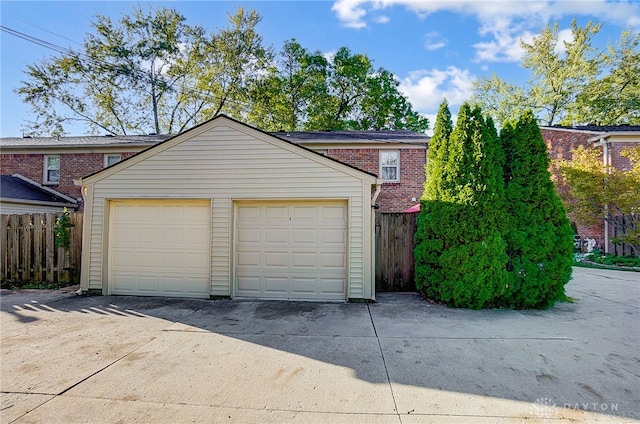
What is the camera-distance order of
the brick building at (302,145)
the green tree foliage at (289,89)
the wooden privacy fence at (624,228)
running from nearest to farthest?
the wooden privacy fence at (624,228), the brick building at (302,145), the green tree foliage at (289,89)

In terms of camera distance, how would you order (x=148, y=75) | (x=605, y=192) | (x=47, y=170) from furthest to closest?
(x=148, y=75) → (x=47, y=170) → (x=605, y=192)

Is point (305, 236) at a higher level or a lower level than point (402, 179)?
lower

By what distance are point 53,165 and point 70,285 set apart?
873 cm

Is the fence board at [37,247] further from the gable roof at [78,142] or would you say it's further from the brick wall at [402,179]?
the brick wall at [402,179]

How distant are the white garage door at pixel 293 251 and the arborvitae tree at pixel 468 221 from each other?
178 cm

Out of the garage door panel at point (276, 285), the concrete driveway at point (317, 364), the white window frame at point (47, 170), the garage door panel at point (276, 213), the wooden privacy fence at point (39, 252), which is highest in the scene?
the white window frame at point (47, 170)

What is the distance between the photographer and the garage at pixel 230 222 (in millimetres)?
6031

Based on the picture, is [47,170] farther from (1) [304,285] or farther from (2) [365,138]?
(1) [304,285]

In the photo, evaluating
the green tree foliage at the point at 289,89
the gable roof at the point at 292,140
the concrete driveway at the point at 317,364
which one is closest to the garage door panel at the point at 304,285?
the concrete driveway at the point at 317,364

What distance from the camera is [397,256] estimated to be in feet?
22.7

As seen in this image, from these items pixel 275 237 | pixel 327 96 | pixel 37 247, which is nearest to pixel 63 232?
pixel 37 247

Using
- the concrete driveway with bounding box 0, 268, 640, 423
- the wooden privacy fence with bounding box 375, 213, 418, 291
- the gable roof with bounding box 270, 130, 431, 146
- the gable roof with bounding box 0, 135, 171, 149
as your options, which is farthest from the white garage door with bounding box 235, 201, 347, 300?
the gable roof with bounding box 0, 135, 171, 149

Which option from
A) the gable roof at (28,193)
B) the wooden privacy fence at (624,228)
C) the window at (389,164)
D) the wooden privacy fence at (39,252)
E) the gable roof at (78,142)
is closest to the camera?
the wooden privacy fence at (39,252)

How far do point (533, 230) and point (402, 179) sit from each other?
643cm
